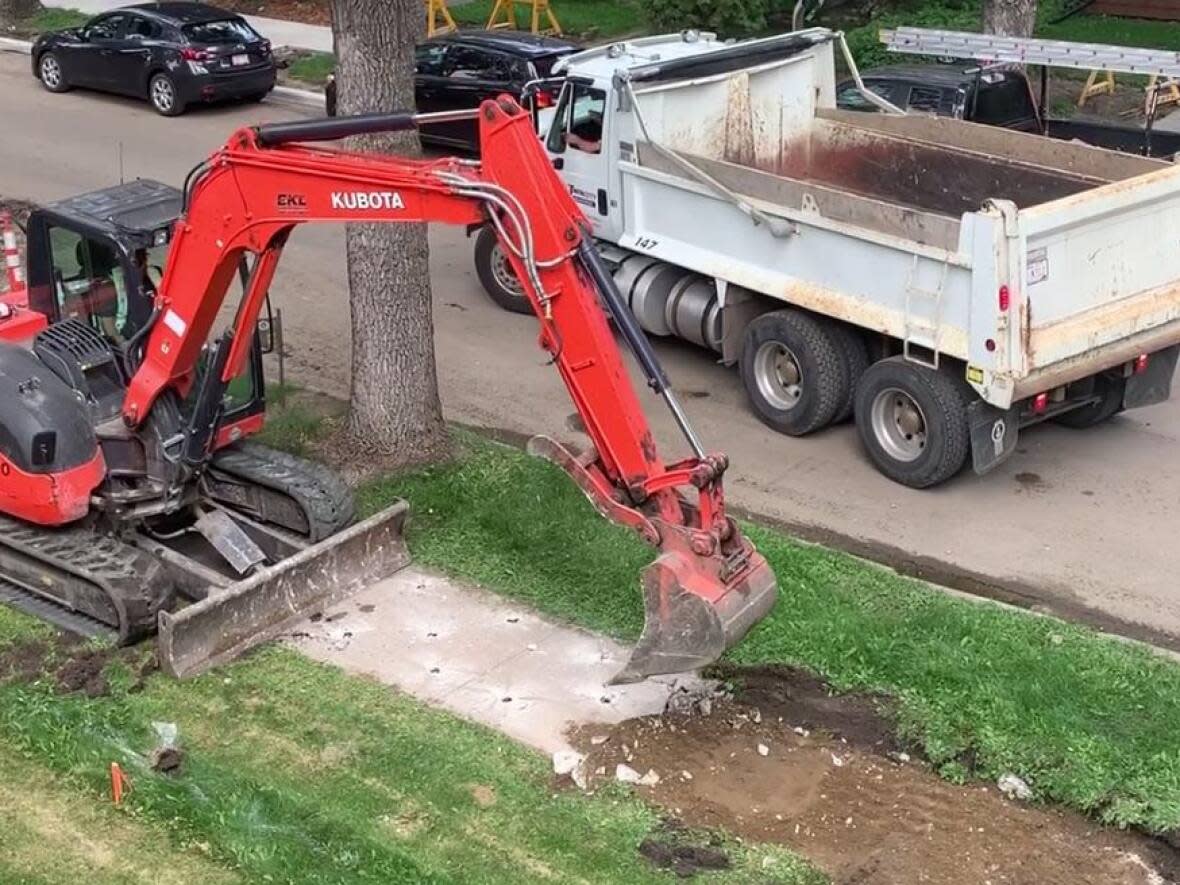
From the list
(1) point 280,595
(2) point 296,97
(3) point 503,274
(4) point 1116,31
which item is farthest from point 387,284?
(4) point 1116,31

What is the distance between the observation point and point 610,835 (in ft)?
Answer: 24.3

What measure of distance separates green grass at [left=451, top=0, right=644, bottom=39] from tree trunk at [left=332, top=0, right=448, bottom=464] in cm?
1504

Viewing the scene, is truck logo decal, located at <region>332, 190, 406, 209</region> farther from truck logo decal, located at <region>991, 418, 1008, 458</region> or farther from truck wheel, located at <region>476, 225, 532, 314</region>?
truck wheel, located at <region>476, 225, 532, 314</region>

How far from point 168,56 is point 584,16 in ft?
26.2

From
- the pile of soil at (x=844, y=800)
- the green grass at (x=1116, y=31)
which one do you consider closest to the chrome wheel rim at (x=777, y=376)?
the pile of soil at (x=844, y=800)

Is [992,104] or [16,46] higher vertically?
[16,46]

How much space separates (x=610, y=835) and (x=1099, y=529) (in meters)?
4.90

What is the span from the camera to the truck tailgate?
10.6m

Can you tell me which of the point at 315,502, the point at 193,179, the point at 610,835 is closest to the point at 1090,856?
the point at 610,835

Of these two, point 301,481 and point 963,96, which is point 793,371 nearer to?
point 301,481

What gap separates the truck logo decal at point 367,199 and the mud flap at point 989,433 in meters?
4.68

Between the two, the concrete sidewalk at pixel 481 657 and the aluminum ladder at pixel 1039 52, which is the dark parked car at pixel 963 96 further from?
the concrete sidewalk at pixel 481 657

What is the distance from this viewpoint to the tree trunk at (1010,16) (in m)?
19.8

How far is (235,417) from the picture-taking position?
9.98 metres
